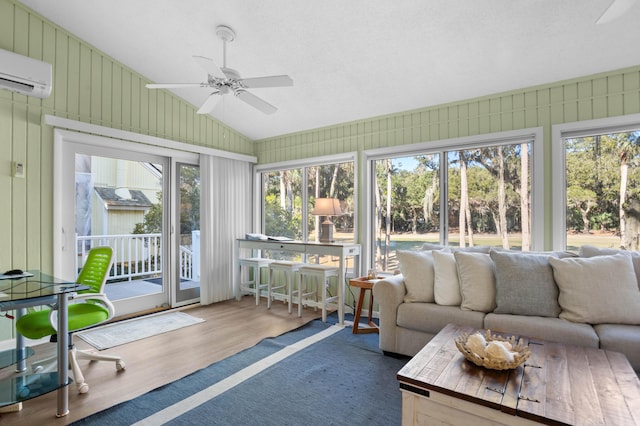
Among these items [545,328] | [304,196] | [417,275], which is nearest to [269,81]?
[417,275]

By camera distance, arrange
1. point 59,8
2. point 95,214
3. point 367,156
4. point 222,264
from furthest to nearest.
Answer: point 222,264 → point 367,156 → point 95,214 → point 59,8

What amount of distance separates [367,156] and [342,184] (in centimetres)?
54

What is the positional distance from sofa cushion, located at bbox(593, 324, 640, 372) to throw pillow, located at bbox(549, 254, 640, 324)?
0.32 ft

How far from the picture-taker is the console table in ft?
12.9

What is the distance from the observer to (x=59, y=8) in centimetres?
315

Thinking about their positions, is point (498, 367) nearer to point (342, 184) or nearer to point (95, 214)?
point (342, 184)

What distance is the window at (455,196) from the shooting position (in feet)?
11.1

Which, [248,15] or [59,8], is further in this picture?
[59,8]

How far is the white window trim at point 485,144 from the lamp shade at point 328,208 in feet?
1.17

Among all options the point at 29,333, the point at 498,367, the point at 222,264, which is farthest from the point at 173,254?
the point at 498,367

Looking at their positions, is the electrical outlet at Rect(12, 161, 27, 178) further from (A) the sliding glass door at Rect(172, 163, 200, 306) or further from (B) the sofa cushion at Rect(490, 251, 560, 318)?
(B) the sofa cushion at Rect(490, 251, 560, 318)

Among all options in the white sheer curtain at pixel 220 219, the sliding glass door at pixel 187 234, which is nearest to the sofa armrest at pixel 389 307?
the white sheer curtain at pixel 220 219

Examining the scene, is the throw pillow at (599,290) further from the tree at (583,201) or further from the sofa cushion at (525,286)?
the tree at (583,201)

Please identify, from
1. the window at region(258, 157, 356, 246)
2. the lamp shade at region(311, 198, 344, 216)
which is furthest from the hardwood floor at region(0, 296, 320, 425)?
the lamp shade at region(311, 198, 344, 216)
